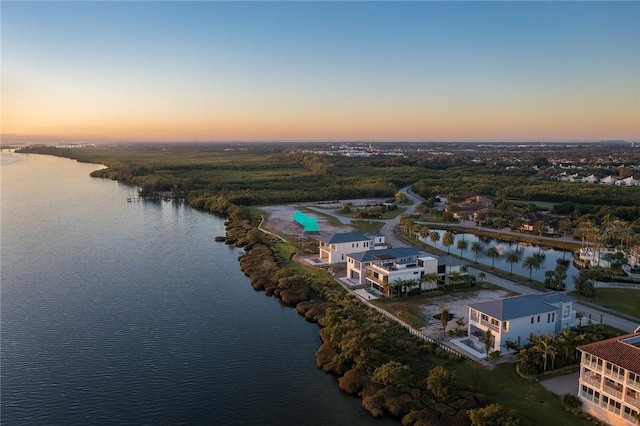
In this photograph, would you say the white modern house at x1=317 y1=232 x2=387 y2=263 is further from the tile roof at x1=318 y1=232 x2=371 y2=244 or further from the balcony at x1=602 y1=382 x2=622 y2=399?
the balcony at x1=602 y1=382 x2=622 y2=399

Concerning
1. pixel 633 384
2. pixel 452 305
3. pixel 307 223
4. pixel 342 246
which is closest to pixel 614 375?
pixel 633 384

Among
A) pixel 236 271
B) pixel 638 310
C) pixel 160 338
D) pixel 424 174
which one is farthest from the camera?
pixel 424 174

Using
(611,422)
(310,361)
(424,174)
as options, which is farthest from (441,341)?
(424,174)

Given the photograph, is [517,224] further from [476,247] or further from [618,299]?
[618,299]

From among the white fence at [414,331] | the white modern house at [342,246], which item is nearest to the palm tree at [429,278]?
the white fence at [414,331]

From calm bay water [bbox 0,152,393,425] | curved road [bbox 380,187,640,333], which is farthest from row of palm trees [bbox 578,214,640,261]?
calm bay water [bbox 0,152,393,425]

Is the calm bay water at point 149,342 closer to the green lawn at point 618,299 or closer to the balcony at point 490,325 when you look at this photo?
the balcony at point 490,325

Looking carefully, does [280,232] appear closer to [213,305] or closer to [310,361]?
[213,305]
